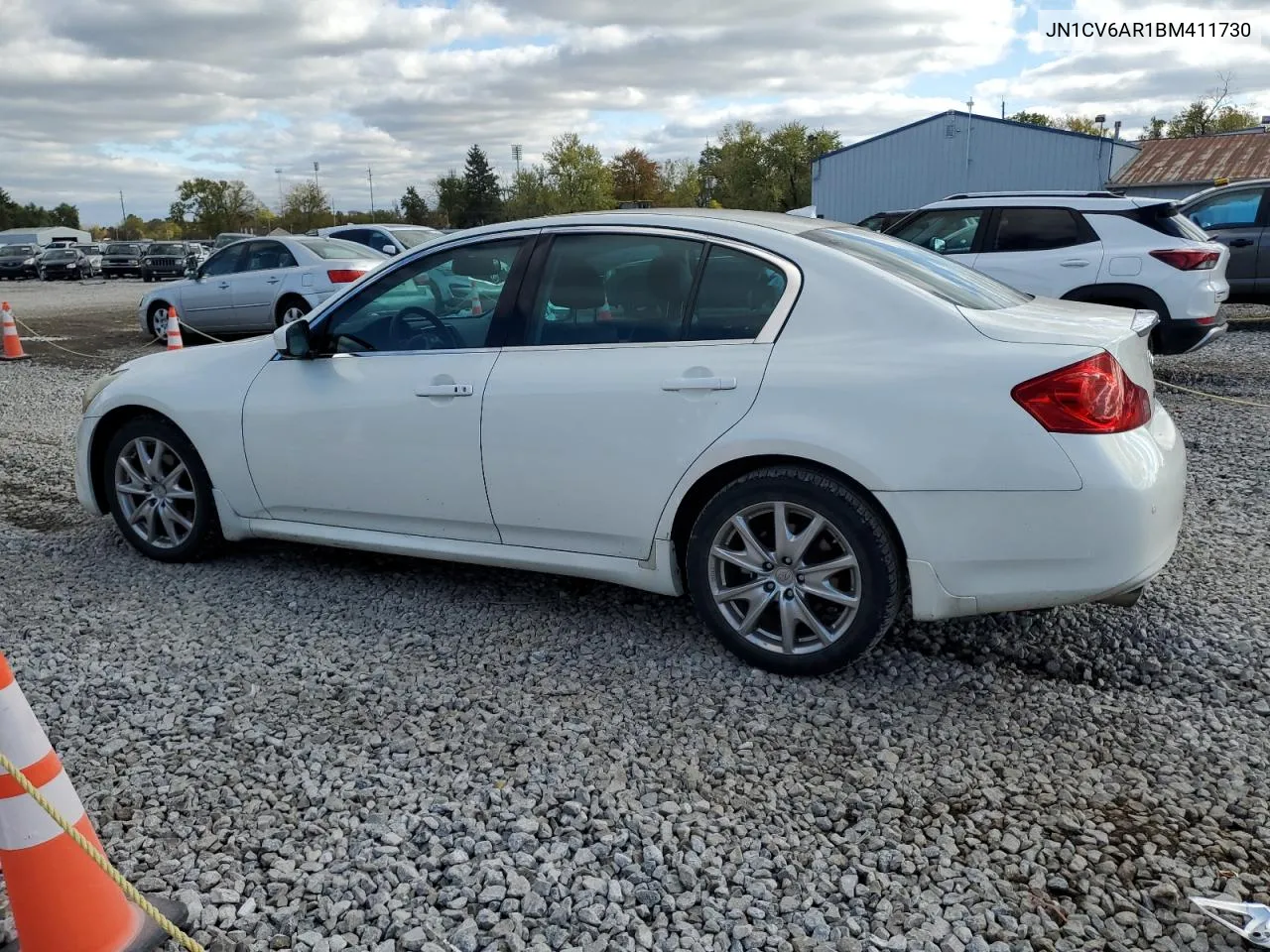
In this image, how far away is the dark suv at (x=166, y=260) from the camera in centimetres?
3681

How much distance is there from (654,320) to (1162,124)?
8437cm

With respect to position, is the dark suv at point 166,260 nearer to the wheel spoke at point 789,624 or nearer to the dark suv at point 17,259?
the dark suv at point 17,259

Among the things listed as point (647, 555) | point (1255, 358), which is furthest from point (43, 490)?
point (1255, 358)

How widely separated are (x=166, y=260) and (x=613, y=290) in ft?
122

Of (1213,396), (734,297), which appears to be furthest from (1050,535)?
(1213,396)

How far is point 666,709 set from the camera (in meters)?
3.59

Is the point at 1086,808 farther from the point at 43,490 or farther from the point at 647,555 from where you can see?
the point at 43,490

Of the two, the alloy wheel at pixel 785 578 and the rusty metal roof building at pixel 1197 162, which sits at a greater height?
the rusty metal roof building at pixel 1197 162

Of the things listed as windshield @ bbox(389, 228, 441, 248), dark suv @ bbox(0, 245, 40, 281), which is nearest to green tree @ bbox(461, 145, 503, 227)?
dark suv @ bbox(0, 245, 40, 281)

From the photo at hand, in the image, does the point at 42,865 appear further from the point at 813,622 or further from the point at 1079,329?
the point at 1079,329

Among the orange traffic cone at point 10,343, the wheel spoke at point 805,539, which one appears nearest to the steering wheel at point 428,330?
the wheel spoke at point 805,539

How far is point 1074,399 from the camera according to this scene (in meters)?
3.31

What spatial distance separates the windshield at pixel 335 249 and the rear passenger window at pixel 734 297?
11338 mm

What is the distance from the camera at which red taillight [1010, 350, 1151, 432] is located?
3.30 meters
